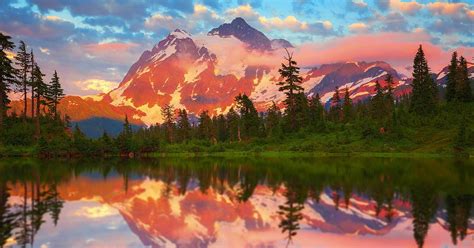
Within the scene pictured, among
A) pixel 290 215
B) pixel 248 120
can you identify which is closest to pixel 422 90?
pixel 248 120

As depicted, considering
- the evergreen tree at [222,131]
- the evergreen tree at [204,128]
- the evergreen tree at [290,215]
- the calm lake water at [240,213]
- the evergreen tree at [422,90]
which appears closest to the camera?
the calm lake water at [240,213]

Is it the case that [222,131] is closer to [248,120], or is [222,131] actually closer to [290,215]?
[248,120]

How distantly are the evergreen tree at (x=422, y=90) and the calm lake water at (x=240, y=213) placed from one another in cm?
6740

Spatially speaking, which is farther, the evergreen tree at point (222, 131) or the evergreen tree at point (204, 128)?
the evergreen tree at point (222, 131)

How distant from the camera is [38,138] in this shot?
7256cm

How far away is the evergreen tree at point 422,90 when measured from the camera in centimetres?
9656

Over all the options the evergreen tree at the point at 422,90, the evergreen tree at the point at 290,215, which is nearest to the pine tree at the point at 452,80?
the evergreen tree at the point at 422,90

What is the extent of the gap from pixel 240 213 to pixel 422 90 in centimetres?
8587

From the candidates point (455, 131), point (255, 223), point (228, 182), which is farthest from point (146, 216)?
point (455, 131)

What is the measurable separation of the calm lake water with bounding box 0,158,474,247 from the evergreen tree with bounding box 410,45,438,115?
67.4 metres

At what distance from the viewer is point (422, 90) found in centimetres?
9731

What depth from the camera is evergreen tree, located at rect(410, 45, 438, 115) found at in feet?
317

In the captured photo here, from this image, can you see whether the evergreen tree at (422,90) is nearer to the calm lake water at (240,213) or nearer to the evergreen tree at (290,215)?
the calm lake water at (240,213)

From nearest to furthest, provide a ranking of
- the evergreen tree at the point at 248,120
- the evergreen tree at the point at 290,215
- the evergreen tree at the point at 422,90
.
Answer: the evergreen tree at the point at 290,215 → the evergreen tree at the point at 422,90 → the evergreen tree at the point at 248,120
